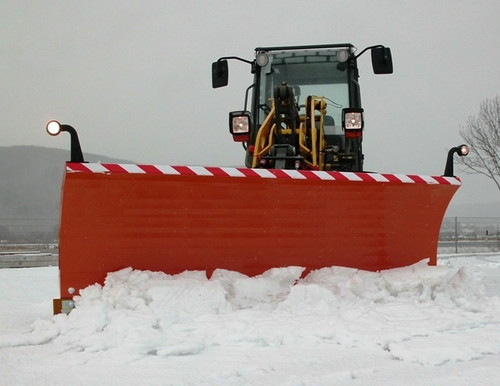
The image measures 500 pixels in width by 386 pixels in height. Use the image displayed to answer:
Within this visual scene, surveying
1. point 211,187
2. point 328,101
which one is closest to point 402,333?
point 211,187

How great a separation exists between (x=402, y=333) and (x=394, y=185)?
4.65 feet

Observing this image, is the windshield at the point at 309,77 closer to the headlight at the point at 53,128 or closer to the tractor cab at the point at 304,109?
the tractor cab at the point at 304,109

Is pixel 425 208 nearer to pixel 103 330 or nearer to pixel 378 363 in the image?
pixel 378 363

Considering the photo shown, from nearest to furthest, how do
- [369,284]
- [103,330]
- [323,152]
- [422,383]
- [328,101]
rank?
[422,383], [103,330], [369,284], [323,152], [328,101]

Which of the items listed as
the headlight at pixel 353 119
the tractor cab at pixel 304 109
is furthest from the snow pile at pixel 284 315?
the headlight at pixel 353 119

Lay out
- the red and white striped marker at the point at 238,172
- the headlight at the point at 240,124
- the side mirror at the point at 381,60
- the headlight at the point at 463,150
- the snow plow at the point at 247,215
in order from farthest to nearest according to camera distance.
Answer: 1. the headlight at the point at 240,124
2. the side mirror at the point at 381,60
3. the headlight at the point at 463,150
4. the snow plow at the point at 247,215
5. the red and white striped marker at the point at 238,172

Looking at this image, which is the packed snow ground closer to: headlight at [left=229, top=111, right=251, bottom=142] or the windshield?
headlight at [left=229, top=111, right=251, bottom=142]

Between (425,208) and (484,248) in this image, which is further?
(484,248)

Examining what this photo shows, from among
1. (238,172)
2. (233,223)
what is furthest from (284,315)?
(238,172)

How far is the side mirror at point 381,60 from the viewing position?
550cm

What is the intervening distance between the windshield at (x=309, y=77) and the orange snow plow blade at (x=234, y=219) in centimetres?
162

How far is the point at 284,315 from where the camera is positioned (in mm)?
3857

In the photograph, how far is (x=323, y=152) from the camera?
5.50m

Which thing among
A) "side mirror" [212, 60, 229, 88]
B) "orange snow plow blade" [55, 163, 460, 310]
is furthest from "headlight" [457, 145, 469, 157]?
"side mirror" [212, 60, 229, 88]
